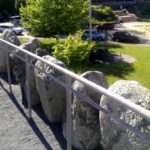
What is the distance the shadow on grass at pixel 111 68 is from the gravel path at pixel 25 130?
15745 mm

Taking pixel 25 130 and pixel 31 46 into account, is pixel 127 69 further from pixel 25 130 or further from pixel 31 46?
pixel 25 130

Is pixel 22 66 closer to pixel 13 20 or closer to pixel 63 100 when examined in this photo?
pixel 63 100

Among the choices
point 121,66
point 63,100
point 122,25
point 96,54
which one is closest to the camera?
point 63,100

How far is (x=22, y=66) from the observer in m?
8.53

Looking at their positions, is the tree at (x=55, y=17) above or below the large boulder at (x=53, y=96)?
below

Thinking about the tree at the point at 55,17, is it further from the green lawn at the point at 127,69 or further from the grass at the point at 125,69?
the green lawn at the point at 127,69

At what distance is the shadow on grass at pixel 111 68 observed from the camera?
23.8m

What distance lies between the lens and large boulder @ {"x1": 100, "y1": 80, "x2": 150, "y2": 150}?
4398 millimetres

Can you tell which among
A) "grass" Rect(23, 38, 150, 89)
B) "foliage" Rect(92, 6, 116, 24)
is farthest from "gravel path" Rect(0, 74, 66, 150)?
"foliage" Rect(92, 6, 116, 24)

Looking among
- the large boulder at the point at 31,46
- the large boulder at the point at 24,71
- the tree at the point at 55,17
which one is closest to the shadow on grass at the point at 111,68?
the tree at the point at 55,17

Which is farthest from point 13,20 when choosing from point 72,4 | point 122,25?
point 72,4

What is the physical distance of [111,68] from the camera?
1022 inches

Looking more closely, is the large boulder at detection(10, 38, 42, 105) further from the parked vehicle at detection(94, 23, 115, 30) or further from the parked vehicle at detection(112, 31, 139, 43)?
the parked vehicle at detection(94, 23, 115, 30)

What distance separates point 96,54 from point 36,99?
21.4 metres
